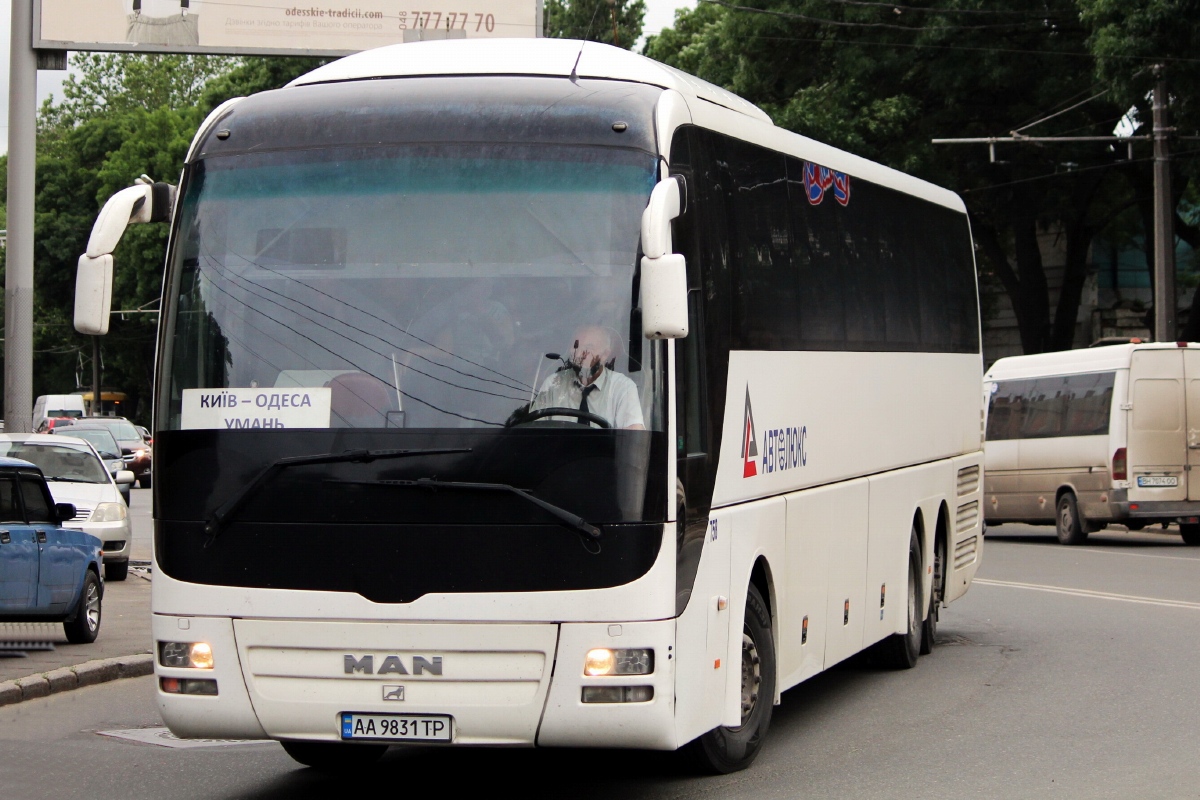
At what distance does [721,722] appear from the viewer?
25.3 ft

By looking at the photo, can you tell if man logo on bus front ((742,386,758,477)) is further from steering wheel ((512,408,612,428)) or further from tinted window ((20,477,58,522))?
tinted window ((20,477,58,522))

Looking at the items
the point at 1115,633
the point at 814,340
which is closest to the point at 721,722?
the point at 814,340

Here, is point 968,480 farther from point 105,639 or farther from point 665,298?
point 665,298

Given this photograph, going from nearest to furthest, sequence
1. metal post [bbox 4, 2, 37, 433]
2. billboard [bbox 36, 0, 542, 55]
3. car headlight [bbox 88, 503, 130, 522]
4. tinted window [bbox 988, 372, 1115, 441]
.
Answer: metal post [bbox 4, 2, 37, 433] → car headlight [bbox 88, 503, 130, 522] → billboard [bbox 36, 0, 542, 55] → tinted window [bbox 988, 372, 1115, 441]

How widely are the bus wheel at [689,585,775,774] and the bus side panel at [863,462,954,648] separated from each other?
2.48m

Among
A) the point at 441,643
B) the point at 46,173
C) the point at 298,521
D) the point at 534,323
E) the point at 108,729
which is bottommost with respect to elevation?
the point at 108,729

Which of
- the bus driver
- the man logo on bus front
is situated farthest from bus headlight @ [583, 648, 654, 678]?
the man logo on bus front

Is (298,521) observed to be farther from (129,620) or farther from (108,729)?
(129,620)

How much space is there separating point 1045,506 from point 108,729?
19.8 m

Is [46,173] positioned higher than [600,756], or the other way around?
[46,173]

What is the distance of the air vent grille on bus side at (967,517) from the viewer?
14.1m

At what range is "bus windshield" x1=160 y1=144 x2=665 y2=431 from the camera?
704 centimetres

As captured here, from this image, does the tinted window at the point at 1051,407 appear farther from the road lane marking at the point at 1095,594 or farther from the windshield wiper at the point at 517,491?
the windshield wiper at the point at 517,491

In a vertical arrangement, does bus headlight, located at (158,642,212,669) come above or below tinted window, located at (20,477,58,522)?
below
